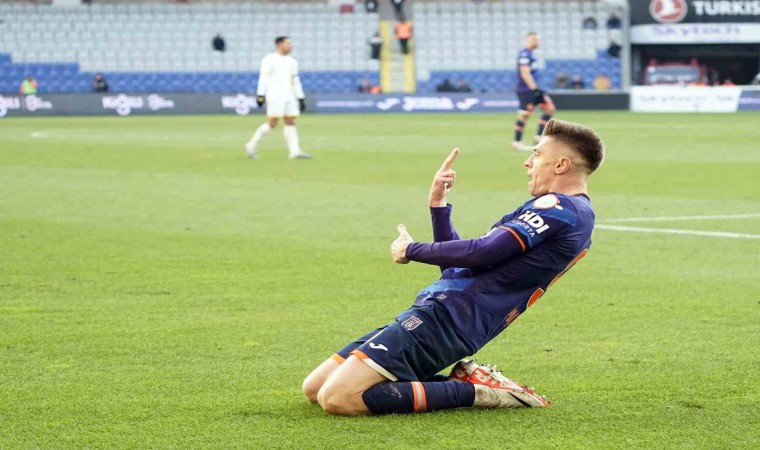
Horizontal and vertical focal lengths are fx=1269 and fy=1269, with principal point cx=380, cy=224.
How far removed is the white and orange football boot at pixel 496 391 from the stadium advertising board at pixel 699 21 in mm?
54972

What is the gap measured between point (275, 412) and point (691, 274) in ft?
15.8

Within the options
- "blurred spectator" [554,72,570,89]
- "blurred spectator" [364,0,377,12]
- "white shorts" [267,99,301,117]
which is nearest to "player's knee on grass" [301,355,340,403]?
"white shorts" [267,99,301,117]

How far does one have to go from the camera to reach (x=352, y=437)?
4.87 metres

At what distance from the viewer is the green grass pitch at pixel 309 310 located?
5055mm

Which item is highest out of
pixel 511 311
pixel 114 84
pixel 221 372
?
pixel 511 311

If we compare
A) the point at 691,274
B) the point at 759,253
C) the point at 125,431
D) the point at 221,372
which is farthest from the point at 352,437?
the point at 759,253

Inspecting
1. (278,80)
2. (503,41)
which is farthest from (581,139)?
(503,41)

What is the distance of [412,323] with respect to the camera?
17.1 ft

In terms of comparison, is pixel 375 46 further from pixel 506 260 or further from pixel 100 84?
pixel 506 260

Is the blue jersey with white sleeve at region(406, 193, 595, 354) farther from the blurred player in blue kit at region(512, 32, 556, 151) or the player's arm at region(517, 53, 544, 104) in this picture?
the player's arm at region(517, 53, 544, 104)

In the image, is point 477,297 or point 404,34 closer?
point 477,297

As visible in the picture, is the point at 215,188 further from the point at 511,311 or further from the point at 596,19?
the point at 596,19

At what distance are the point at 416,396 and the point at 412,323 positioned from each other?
30cm

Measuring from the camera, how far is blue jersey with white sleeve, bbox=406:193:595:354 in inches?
201
